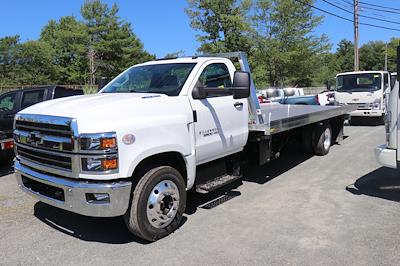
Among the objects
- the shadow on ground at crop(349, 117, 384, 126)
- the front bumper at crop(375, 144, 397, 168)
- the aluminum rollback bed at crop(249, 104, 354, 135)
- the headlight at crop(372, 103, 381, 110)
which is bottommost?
the shadow on ground at crop(349, 117, 384, 126)

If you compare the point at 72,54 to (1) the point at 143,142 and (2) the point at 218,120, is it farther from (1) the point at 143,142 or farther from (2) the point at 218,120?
(1) the point at 143,142

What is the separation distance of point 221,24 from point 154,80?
112 ft

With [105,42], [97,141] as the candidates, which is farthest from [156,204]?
[105,42]

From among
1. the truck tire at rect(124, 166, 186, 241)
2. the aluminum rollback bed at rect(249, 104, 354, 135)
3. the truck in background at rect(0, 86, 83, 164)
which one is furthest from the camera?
the truck in background at rect(0, 86, 83, 164)

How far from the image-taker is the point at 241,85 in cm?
534

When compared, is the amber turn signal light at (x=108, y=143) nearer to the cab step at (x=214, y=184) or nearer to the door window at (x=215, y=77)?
the cab step at (x=214, y=184)

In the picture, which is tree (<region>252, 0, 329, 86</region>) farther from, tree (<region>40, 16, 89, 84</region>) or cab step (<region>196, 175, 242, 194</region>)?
cab step (<region>196, 175, 242, 194</region>)

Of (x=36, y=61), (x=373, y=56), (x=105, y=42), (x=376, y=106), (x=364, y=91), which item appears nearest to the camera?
(x=376, y=106)

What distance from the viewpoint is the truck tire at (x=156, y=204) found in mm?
4387

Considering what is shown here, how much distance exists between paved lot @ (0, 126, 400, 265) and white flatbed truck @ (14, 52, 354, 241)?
405 millimetres

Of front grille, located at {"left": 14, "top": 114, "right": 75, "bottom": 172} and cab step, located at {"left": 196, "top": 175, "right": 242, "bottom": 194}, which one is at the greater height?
A: front grille, located at {"left": 14, "top": 114, "right": 75, "bottom": 172}

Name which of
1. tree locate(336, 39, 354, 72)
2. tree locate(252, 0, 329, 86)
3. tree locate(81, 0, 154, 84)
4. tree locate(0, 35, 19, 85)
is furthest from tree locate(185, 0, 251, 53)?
tree locate(336, 39, 354, 72)

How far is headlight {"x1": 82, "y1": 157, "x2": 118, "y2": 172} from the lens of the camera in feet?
13.3

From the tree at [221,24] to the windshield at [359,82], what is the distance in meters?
21.9
